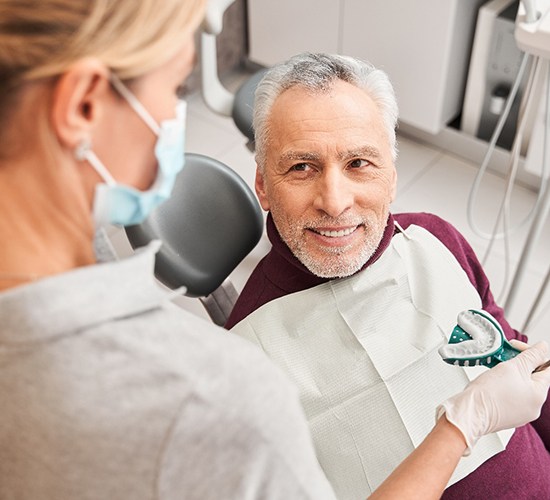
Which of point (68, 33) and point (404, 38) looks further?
point (404, 38)

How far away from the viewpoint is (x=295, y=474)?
69 centimetres

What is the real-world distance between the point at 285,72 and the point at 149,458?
88cm

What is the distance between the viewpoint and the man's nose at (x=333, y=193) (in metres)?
1.26

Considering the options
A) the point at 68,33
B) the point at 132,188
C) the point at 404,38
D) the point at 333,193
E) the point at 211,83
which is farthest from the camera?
the point at 404,38

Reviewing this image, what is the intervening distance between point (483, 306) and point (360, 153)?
0.46 m

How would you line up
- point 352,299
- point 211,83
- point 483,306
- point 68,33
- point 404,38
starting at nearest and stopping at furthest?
point 68,33 → point 352,299 → point 483,306 → point 211,83 → point 404,38

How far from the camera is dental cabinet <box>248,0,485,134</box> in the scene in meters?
2.49

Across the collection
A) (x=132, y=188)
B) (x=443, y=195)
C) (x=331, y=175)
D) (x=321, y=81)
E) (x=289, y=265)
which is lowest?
(x=443, y=195)

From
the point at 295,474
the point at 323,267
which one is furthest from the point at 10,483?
the point at 323,267

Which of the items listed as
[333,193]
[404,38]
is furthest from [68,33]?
[404,38]

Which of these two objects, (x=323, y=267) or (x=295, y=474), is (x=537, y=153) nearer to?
(x=323, y=267)

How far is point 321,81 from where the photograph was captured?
51.1 inches

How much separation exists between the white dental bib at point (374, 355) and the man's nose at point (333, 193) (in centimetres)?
18

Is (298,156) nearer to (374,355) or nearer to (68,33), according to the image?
(374,355)
